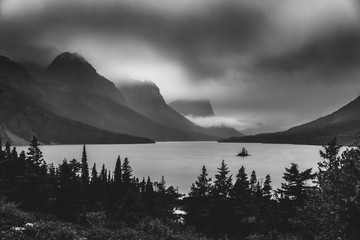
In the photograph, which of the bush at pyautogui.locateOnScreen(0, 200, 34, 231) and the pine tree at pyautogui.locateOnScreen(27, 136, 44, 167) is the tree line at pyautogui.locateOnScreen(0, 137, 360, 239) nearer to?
the bush at pyautogui.locateOnScreen(0, 200, 34, 231)

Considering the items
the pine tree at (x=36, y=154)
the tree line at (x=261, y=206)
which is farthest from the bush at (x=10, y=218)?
Answer: the pine tree at (x=36, y=154)

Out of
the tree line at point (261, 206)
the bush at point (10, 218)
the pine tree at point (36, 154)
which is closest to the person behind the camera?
the bush at point (10, 218)

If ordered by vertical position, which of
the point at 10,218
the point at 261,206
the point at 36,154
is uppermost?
the point at 36,154

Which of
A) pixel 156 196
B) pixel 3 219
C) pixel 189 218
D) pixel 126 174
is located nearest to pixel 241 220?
pixel 189 218

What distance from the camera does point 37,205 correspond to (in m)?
37.4

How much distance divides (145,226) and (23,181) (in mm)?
22062

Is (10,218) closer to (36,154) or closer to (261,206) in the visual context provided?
(261,206)

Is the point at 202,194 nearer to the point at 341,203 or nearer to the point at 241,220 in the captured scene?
the point at 241,220

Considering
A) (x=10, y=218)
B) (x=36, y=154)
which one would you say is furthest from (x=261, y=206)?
(x=36, y=154)

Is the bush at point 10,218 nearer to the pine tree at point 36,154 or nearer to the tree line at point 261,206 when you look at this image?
the tree line at point 261,206

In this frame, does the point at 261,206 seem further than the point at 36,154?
No

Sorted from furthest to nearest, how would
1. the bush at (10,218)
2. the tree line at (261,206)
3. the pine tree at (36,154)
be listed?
A: the pine tree at (36,154)
the tree line at (261,206)
the bush at (10,218)

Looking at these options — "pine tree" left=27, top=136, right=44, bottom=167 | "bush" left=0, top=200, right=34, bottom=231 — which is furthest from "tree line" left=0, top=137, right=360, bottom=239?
"pine tree" left=27, top=136, right=44, bottom=167

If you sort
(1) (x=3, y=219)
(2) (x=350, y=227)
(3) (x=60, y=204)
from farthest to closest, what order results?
(3) (x=60, y=204) → (2) (x=350, y=227) → (1) (x=3, y=219)
